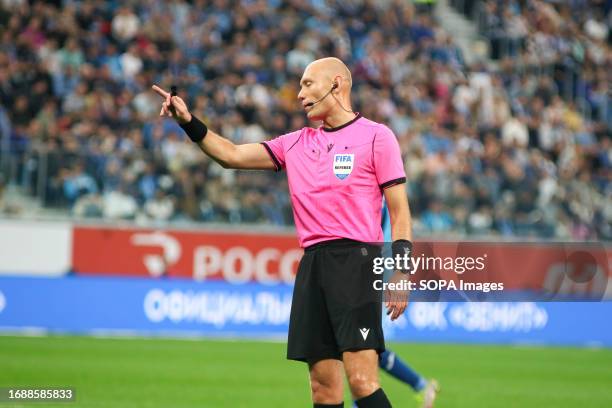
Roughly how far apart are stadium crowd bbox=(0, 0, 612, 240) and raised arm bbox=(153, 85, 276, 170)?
43.1ft

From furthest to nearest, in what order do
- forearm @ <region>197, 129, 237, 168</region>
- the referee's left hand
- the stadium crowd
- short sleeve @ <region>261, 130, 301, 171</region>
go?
the stadium crowd
short sleeve @ <region>261, 130, 301, 171</region>
forearm @ <region>197, 129, 237, 168</region>
the referee's left hand

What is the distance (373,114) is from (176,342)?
26.4ft

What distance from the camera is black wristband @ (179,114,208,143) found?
22.1 feet

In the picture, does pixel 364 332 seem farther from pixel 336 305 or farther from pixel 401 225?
pixel 401 225

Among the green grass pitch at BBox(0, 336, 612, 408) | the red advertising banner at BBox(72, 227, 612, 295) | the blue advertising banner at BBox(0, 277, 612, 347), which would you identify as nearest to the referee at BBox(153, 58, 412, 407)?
the green grass pitch at BBox(0, 336, 612, 408)

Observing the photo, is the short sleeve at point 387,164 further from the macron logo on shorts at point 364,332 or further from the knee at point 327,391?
the knee at point 327,391

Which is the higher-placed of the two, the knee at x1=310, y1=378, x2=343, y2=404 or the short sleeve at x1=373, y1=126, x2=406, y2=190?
the short sleeve at x1=373, y1=126, x2=406, y2=190

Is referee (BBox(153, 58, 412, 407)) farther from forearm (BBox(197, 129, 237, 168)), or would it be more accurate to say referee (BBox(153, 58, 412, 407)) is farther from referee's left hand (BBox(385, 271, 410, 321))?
forearm (BBox(197, 129, 237, 168))

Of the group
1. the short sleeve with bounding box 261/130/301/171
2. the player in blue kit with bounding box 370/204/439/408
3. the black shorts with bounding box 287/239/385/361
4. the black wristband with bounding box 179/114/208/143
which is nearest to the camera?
the black shorts with bounding box 287/239/385/361

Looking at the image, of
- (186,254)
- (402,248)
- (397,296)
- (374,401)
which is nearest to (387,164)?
(402,248)

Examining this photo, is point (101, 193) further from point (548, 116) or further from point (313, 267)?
point (313, 267)

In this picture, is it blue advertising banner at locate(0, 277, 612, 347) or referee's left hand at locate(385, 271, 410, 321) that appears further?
blue advertising banner at locate(0, 277, 612, 347)

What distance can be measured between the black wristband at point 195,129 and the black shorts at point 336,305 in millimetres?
948

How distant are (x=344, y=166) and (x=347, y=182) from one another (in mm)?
95
